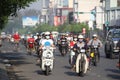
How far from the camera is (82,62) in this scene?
2078 cm

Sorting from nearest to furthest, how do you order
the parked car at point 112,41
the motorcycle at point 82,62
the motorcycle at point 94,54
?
the motorcycle at point 82,62
the motorcycle at point 94,54
the parked car at point 112,41

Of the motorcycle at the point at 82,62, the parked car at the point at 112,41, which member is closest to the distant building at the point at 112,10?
the parked car at the point at 112,41

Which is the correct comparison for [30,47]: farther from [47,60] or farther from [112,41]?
[47,60]

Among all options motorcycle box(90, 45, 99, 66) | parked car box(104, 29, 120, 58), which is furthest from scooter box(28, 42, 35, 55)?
motorcycle box(90, 45, 99, 66)

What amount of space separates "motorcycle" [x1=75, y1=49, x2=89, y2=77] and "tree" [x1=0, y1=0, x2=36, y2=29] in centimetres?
346

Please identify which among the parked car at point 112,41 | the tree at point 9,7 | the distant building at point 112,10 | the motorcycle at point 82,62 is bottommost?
the distant building at point 112,10

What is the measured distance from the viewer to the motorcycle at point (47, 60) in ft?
70.7

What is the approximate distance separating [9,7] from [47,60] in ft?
9.52

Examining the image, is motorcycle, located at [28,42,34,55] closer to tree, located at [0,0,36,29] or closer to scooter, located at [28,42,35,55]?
scooter, located at [28,42,35,55]

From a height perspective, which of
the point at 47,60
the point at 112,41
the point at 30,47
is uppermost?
the point at 47,60

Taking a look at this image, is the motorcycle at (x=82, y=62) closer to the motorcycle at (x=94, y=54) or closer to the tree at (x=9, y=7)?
the tree at (x=9, y=7)

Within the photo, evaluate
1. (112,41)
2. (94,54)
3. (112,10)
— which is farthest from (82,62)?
(112,10)

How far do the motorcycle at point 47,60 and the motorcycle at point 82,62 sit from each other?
122 cm

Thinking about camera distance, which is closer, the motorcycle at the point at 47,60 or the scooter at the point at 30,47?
the motorcycle at the point at 47,60
